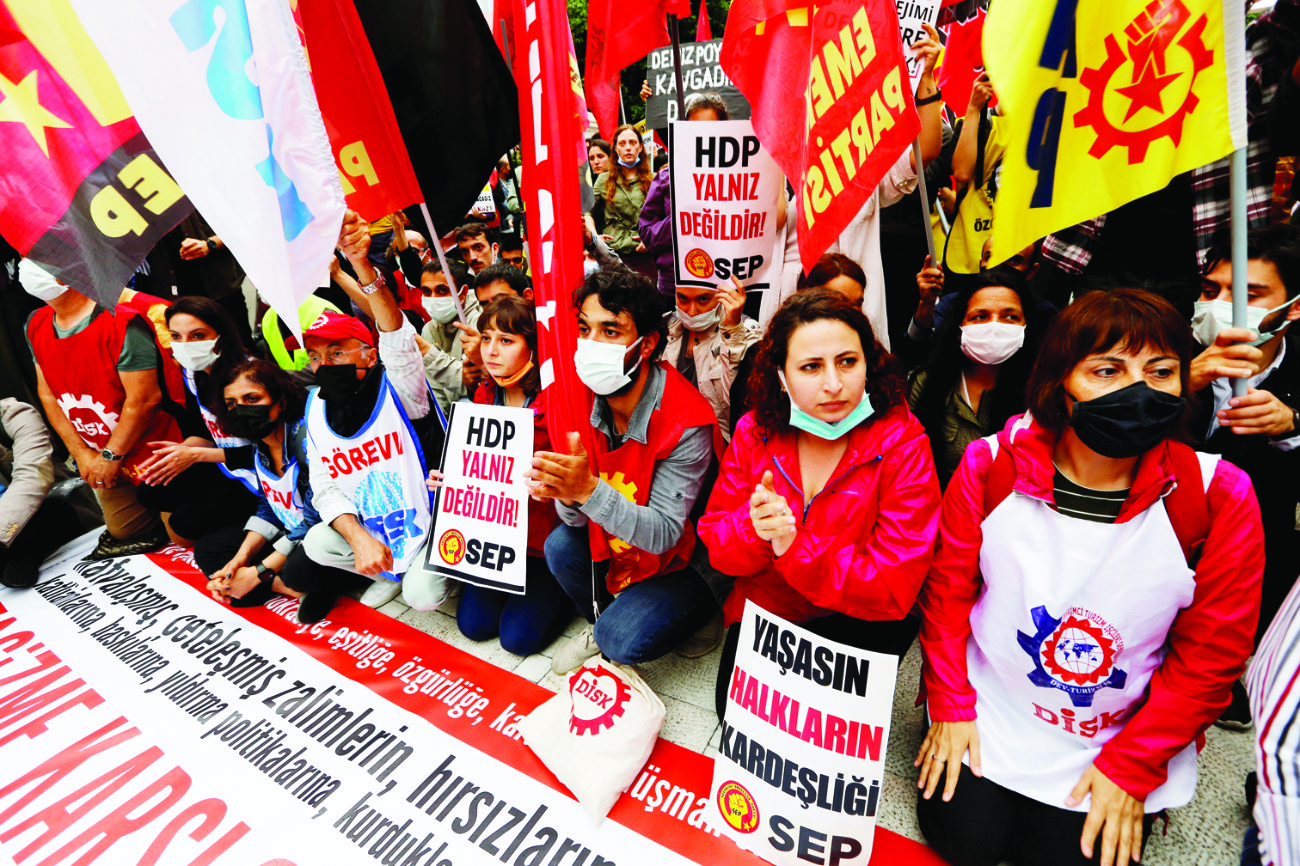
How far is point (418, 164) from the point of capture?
2.93 metres

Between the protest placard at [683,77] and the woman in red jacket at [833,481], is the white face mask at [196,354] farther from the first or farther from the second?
the protest placard at [683,77]

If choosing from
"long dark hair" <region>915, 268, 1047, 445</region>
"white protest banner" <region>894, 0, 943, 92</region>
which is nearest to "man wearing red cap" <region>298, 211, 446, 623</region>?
"long dark hair" <region>915, 268, 1047, 445</region>

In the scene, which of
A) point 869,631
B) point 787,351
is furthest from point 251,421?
point 869,631

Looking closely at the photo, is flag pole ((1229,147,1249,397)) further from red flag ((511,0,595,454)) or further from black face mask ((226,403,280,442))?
black face mask ((226,403,280,442))

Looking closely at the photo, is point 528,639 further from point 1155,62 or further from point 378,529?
point 1155,62

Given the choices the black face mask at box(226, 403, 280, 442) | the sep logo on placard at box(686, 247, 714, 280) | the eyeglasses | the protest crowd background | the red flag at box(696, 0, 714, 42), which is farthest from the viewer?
the red flag at box(696, 0, 714, 42)

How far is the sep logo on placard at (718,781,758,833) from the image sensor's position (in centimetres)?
194

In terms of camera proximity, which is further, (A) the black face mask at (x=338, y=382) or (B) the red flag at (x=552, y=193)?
(A) the black face mask at (x=338, y=382)

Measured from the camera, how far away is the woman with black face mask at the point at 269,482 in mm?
3303

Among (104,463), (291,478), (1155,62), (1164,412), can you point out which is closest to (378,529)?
(291,478)

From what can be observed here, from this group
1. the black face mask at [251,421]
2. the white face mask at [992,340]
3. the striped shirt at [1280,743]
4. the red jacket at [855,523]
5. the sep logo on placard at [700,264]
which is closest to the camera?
the striped shirt at [1280,743]

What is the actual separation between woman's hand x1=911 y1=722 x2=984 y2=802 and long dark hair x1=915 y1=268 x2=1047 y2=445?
135 cm

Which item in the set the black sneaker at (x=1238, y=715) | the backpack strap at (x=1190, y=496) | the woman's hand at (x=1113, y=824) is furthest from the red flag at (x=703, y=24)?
the woman's hand at (x=1113, y=824)

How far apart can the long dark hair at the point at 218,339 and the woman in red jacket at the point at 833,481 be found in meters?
3.18
